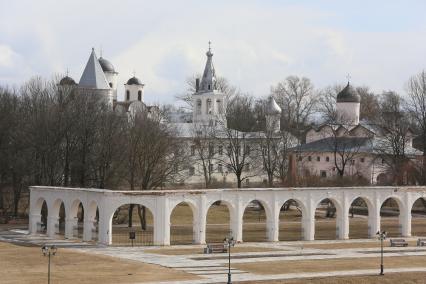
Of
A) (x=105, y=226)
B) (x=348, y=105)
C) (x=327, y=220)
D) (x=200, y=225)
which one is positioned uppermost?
(x=348, y=105)

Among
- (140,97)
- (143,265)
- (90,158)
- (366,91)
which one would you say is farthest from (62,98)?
(366,91)

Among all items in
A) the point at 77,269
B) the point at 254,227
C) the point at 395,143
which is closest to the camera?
the point at 77,269

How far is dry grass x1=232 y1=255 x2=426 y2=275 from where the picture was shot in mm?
49719

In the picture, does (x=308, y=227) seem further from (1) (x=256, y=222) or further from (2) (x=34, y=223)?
(2) (x=34, y=223)

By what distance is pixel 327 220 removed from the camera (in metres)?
82.8

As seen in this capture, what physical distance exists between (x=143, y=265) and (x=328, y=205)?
1615 inches

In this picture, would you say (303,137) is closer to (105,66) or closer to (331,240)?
(105,66)

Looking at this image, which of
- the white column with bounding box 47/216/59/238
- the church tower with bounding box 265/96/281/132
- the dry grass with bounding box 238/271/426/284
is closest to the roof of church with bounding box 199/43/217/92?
the church tower with bounding box 265/96/281/132

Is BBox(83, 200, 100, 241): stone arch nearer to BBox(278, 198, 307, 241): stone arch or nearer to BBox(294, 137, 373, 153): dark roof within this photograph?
BBox(278, 198, 307, 241): stone arch

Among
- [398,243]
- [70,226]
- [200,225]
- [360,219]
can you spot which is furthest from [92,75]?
[398,243]

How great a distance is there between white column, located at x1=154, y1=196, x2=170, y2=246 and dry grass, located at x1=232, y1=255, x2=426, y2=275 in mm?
9714

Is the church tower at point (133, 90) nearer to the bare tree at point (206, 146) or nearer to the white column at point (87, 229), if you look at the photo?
the bare tree at point (206, 146)

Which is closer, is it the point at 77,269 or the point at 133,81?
the point at 77,269

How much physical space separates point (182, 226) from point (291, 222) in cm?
1100
